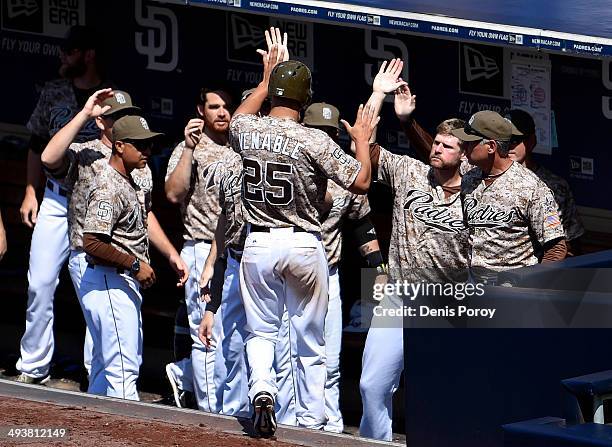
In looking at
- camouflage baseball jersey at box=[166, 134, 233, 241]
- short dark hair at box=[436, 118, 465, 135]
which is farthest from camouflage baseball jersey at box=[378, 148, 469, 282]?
camouflage baseball jersey at box=[166, 134, 233, 241]

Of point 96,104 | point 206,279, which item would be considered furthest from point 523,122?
point 96,104

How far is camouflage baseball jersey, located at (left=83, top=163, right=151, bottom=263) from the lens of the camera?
6809 mm

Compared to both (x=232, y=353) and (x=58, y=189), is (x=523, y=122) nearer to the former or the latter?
(x=232, y=353)

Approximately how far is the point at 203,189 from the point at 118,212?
58cm

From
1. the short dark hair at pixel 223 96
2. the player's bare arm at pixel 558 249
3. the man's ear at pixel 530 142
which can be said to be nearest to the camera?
the player's bare arm at pixel 558 249

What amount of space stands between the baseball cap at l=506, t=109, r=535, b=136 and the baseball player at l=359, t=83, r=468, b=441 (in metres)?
0.49

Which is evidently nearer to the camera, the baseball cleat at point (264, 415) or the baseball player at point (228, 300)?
the baseball cleat at point (264, 415)

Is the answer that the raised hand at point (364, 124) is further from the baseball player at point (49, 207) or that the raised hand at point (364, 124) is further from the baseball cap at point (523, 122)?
the baseball player at point (49, 207)

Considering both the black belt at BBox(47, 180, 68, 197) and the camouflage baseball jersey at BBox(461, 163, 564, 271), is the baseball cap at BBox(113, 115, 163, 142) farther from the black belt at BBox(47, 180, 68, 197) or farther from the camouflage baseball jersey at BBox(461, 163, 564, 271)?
the camouflage baseball jersey at BBox(461, 163, 564, 271)

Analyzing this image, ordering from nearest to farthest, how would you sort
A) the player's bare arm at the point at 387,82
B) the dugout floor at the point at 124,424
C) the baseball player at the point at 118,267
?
the dugout floor at the point at 124,424 < the player's bare arm at the point at 387,82 < the baseball player at the point at 118,267

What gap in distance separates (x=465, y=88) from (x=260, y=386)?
287cm

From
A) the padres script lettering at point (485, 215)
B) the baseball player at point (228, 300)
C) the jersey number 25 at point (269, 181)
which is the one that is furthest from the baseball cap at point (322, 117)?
the jersey number 25 at point (269, 181)

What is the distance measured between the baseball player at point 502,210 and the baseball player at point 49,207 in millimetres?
2208

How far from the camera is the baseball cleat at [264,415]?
582cm
